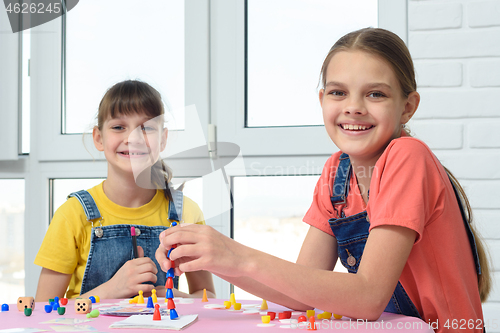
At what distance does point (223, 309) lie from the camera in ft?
2.41

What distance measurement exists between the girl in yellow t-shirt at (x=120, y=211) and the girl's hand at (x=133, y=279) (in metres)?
0.07

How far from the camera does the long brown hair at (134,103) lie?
120 cm

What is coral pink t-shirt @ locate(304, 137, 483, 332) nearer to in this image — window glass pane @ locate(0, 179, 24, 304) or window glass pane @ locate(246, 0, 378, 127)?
window glass pane @ locate(246, 0, 378, 127)

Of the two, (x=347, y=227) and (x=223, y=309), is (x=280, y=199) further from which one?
(x=223, y=309)

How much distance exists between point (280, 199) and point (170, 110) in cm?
43

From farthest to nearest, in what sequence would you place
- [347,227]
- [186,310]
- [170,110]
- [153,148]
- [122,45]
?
[122,45]
[170,110]
[153,148]
[347,227]
[186,310]

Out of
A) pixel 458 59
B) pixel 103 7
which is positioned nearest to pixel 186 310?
pixel 458 59

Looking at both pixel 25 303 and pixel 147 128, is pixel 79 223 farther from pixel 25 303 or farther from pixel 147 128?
pixel 25 303

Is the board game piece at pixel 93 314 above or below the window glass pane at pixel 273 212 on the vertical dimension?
below

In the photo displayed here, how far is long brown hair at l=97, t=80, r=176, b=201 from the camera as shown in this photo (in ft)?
3.94

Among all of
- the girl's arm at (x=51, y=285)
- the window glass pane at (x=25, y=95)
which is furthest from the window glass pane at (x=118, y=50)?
the girl's arm at (x=51, y=285)

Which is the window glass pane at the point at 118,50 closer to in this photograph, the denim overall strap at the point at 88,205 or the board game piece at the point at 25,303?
the denim overall strap at the point at 88,205

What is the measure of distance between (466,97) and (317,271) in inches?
32.6

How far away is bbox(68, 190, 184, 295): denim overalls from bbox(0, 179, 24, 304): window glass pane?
0.51 meters
